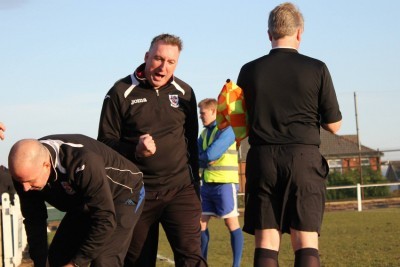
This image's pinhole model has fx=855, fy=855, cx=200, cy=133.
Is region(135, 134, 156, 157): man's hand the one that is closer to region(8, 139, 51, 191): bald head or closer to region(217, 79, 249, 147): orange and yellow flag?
region(217, 79, 249, 147): orange and yellow flag

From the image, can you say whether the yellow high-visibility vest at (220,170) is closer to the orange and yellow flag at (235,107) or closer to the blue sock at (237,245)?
the blue sock at (237,245)

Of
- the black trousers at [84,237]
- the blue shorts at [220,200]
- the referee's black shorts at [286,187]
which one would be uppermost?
the referee's black shorts at [286,187]

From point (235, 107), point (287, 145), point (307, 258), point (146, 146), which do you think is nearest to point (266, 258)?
point (307, 258)

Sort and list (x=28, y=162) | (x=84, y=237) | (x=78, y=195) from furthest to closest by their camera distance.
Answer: (x=84, y=237) < (x=78, y=195) < (x=28, y=162)

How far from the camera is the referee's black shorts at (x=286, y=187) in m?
6.15

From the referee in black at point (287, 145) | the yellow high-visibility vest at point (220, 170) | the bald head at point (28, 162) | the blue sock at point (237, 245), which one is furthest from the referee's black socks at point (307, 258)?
the yellow high-visibility vest at point (220, 170)

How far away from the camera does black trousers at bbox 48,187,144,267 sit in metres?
6.22

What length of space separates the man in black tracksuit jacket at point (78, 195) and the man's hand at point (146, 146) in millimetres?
219

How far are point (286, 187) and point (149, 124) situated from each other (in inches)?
63.7

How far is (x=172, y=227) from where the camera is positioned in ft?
24.2

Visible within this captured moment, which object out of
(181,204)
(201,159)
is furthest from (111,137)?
(201,159)

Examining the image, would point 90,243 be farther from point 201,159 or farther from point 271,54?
point 201,159

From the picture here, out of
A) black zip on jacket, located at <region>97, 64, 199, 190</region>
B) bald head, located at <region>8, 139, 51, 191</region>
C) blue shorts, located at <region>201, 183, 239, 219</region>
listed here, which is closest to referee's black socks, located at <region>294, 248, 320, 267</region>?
black zip on jacket, located at <region>97, 64, 199, 190</region>

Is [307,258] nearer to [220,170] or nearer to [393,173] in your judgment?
[220,170]
